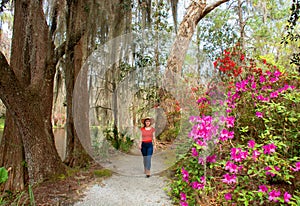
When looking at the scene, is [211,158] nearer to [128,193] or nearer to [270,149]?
[270,149]

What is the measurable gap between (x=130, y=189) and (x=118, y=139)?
223 centimetres

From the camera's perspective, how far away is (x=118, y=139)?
4.42 m

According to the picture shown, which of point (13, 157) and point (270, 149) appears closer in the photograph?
point (270, 149)

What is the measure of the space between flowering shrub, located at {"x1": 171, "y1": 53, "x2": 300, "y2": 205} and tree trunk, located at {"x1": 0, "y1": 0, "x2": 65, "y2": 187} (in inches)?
53.1

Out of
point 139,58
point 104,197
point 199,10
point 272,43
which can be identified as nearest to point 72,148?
point 104,197

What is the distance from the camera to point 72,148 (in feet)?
10.4

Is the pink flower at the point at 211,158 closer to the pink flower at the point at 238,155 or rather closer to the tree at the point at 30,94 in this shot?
the pink flower at the point at 238,155

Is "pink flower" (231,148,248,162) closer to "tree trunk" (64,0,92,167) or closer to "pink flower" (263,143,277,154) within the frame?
"pink flower" (263,143,277,154)

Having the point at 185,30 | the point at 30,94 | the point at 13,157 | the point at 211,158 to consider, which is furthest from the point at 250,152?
the point at 185,30

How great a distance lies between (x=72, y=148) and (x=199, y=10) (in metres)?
3.46

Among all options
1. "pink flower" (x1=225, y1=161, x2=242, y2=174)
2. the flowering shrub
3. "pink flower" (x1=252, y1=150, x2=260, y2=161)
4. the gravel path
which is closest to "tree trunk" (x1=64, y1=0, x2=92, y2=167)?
the gravel path

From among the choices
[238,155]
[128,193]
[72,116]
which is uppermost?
[72,116]

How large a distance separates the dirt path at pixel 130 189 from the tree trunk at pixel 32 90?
1.78 feet

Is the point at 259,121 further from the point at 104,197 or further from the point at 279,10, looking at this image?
the point at 279,10
